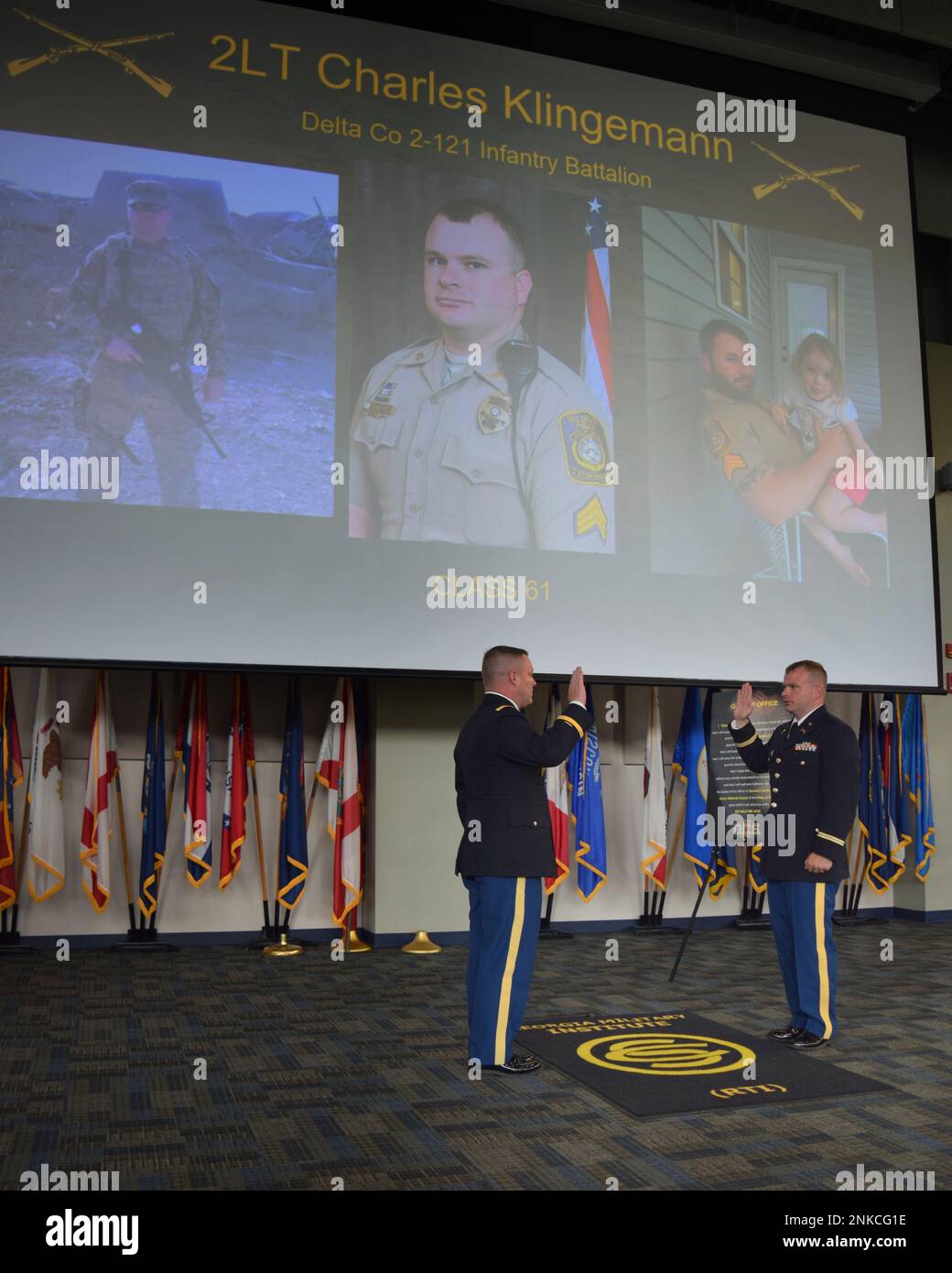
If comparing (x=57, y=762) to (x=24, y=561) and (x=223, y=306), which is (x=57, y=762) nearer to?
(x=24, y=561)

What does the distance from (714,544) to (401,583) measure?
1.92 meters

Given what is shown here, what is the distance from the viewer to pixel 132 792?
6512 millimetres

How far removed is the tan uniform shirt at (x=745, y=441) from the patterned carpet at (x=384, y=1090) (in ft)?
9.34

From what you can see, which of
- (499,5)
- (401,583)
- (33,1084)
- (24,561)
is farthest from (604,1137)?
(499,5)

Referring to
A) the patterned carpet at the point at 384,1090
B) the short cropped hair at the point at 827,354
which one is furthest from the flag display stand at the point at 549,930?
the short cropped hair at the point at 827,354

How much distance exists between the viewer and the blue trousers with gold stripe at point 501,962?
11.9 ft

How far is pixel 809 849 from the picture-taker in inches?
160

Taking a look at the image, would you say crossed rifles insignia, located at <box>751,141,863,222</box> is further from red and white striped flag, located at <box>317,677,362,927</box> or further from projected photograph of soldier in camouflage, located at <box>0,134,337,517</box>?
red and white striped flag, located at <box>317,677,362,927</box>

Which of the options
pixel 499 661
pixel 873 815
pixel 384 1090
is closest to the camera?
pixel 384 1090

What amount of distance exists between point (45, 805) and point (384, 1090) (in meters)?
3.33

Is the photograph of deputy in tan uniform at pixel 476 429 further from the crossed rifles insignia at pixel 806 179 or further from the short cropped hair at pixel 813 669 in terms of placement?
the short cropped hair at pixel 813 669

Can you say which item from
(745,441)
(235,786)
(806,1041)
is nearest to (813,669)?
(806,1041)

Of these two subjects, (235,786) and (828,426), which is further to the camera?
(828,426)

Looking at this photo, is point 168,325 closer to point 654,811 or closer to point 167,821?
point 167,821
